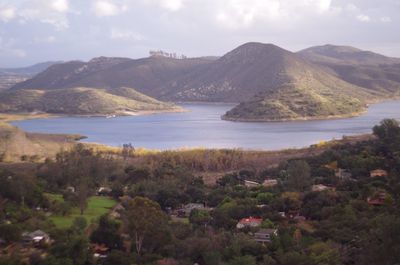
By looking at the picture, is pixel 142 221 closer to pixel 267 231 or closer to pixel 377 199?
pixel 267 231

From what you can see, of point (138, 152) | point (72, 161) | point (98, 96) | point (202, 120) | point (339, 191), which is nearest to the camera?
point (339, 191)

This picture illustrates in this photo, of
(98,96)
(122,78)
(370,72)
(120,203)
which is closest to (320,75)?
(370,72)

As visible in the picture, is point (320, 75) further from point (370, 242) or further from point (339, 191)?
point (370, 242)

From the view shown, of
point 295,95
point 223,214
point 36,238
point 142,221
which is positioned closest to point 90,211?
point 36,238

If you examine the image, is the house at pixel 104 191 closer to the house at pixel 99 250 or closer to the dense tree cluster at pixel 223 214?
the dense tree cluster at pixel 223 214

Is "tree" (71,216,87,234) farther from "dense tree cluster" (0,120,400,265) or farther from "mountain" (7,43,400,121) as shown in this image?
"mountain" (7,43,400,121)

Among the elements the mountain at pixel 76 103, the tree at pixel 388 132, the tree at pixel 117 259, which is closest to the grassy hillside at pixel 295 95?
the mountain at pixel 76 103
